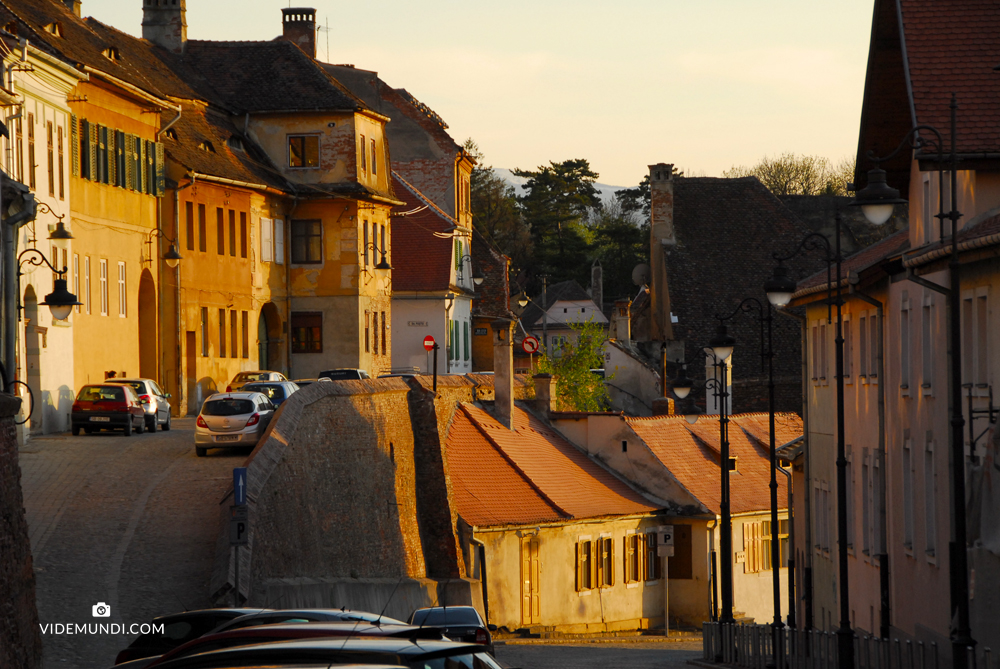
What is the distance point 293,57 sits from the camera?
6181 cm

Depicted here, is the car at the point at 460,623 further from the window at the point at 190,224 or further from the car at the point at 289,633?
the window at the point at 190,224

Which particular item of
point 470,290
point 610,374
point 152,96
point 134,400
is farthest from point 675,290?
point 134,400

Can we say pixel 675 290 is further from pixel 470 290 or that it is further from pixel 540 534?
pixel 540 534

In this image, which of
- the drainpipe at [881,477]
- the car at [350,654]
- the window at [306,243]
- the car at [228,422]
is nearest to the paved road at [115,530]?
the car at [228,422]

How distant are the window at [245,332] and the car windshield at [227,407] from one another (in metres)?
19.2

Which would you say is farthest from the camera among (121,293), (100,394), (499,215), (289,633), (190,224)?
(499,215)

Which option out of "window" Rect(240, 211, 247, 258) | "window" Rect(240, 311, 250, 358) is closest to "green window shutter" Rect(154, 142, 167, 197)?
"window" Rect(240, 211, 247, 258)

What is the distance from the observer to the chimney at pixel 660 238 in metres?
69.5

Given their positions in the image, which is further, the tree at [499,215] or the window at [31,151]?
the tree at [499,215]

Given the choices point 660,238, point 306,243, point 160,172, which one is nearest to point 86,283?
point 160,172

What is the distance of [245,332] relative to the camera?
55188mm

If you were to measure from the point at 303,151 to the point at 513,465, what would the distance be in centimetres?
1893

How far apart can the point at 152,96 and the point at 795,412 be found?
98.2 feet

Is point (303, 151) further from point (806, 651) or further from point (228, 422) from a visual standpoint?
point (806, 651)
